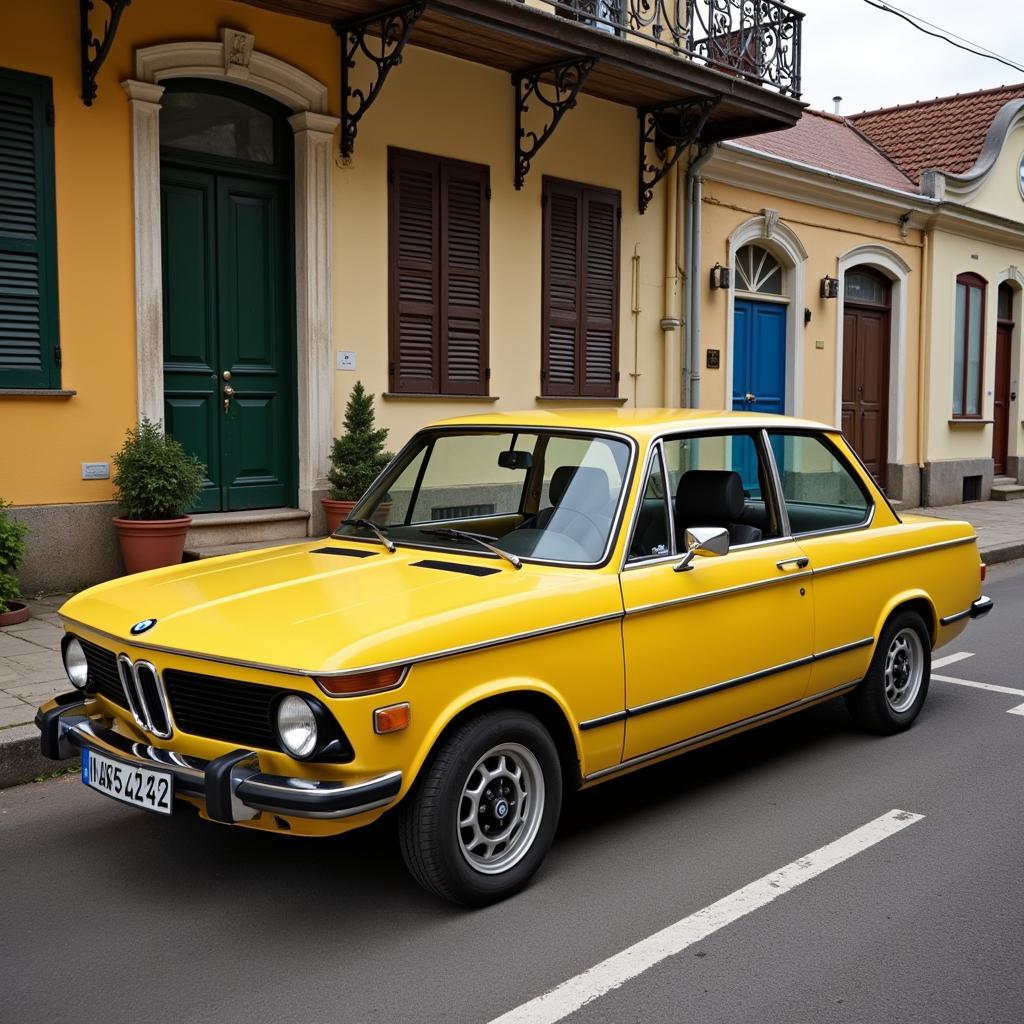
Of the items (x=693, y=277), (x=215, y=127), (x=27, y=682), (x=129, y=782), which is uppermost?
(x=215, y=127)

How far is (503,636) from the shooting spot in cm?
395

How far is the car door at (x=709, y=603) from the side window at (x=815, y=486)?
0.22 meters

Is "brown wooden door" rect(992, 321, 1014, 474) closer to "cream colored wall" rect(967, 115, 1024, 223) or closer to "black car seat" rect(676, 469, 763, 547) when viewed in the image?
"cream colored wall" rect(967, 115, 1024, 223)

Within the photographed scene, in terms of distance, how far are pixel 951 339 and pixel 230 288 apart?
1282 cm

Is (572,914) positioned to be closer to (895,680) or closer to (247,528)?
(895,680)

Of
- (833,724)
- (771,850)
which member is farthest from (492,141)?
(771,850)

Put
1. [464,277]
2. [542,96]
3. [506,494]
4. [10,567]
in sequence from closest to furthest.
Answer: [506,494] < [10,567] < [464,277] < [542,96]

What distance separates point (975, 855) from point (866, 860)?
428mm

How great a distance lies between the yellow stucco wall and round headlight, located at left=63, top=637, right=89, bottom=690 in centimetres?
437

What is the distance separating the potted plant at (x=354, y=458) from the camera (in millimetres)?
9859

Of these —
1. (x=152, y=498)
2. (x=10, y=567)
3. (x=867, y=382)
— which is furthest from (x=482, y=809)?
(x=867, y=382)

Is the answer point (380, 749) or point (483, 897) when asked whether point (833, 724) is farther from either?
point (380, 749)

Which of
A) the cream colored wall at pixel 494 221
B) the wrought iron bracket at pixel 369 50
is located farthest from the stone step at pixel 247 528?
the wrought iron bracket at pixel 369 50

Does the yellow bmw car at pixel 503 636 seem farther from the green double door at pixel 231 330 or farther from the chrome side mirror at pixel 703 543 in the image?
the green double door at pixel 231 330
